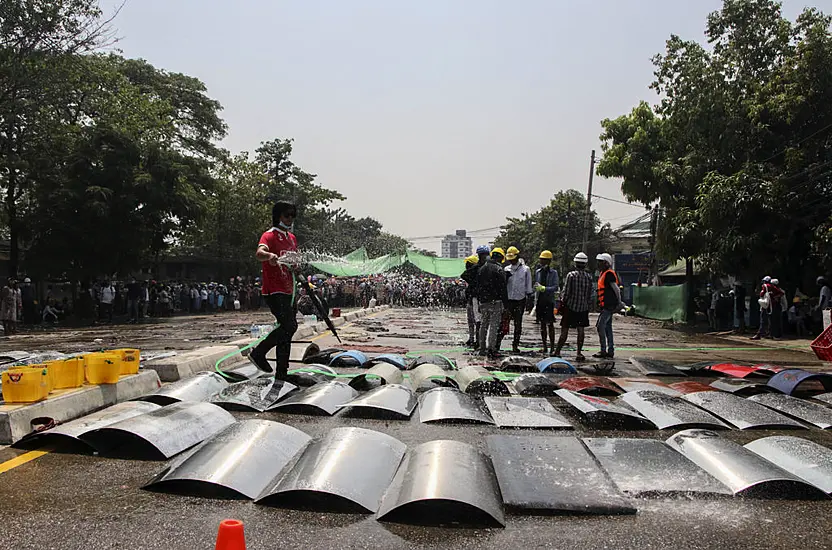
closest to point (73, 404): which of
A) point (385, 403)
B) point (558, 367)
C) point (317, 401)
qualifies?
point (317, 401)

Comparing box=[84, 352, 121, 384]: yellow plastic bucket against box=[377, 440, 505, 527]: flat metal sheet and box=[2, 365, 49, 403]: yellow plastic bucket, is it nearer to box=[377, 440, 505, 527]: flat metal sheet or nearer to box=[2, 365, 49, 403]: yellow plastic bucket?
box=[2, 365, 49, 403]: yellow plastic bucket

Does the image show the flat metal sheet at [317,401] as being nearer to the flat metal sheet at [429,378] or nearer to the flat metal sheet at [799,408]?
the flat metal sheet at [429,378]

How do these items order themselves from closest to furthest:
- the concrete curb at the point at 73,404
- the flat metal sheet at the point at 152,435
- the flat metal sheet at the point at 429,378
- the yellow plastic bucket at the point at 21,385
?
the flat metal sheet at the point at 152,435, the concrete curb at the point at 73,404, the yellow plastic bucket at the point at 21,385, the flat metal sheet at the point at 429,378

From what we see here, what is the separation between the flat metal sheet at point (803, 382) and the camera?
21.0 feet

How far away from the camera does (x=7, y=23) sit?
63.5ft

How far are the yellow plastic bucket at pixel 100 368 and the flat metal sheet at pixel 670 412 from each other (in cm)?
462

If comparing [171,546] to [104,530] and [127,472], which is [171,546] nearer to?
[104,530]

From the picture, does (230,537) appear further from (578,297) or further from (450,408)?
(578,297)

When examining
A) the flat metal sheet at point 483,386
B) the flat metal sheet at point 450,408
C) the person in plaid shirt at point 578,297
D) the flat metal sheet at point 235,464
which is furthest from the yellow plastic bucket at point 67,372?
the person in plaid shirt at point 578,297

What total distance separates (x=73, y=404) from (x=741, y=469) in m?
4.88

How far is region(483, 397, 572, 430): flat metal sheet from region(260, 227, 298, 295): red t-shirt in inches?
88.8

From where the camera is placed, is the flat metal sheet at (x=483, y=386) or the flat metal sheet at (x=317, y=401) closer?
the flat metal sheet at (x=317, y=401)

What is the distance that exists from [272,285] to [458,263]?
113ft

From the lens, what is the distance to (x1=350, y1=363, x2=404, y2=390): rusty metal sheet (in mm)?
6672
